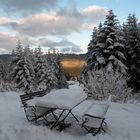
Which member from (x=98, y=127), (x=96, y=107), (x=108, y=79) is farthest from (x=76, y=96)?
(x=108, y=79)

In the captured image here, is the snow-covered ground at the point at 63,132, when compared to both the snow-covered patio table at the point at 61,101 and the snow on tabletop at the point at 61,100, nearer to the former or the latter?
the snow-covered patio table at the point at 61,101

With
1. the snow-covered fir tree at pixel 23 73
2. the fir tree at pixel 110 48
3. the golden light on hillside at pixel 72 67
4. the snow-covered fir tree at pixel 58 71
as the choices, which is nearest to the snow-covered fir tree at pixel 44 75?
the snow-covered fir tree at pixel 58 71

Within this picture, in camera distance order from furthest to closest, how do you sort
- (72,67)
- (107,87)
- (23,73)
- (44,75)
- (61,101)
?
(72,67) < (44,75) < (23,73) < (107,87) < (61,101)

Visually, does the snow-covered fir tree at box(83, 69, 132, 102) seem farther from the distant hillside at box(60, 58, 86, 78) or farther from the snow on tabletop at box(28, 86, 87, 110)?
the distant hillside at box(60, 58, 86, 78)

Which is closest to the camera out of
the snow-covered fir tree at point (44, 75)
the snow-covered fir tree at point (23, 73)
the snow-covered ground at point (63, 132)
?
the snow-covered ground at point (63, 132)

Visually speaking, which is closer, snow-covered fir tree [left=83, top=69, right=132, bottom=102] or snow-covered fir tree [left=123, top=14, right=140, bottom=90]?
snow-covered fir tree [left=83, top=69, right=132, bottom=102]

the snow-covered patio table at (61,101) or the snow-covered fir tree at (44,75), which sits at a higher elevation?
the snow-covered patio table at (61,101)

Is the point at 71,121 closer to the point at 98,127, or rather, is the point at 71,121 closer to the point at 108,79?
the point at 98,127

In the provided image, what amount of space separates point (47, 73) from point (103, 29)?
2394cm

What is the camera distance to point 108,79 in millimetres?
25781

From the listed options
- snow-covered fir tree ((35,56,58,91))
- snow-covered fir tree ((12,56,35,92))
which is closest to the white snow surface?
snow-covered fir tree ((12,56,35,92))

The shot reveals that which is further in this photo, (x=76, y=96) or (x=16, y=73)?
(x=16, y=73)

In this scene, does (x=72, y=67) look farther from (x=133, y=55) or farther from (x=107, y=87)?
(x=107, y=87)

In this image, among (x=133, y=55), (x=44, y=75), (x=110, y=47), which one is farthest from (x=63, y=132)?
(x=44, y=75)
